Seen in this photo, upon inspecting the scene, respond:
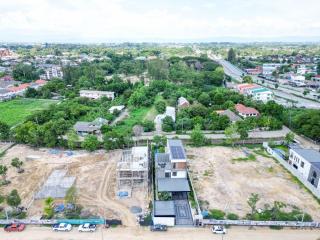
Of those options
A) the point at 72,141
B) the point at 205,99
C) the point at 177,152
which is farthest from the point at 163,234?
the point at 205,99

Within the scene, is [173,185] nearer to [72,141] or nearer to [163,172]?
[163,172]

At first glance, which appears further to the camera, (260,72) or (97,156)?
(260,72)

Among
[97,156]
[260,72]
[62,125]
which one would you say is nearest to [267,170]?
[97,156]

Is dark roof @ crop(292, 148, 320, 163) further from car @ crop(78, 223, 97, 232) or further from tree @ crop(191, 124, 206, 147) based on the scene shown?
car @ crop(78, 223, 97, 232)

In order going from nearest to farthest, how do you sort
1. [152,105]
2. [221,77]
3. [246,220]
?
1. [246,220]
2. [152,105]
3. [221,77]

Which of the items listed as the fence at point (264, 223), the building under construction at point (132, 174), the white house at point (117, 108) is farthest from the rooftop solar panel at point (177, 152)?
the white house at point (117, 108)

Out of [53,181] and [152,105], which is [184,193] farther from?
[152,105]

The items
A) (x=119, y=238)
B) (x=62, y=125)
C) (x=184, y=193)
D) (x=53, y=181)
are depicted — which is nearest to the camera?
(x=119, y=238)

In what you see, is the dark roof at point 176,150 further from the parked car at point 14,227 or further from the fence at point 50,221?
the parked car at point 14,227
